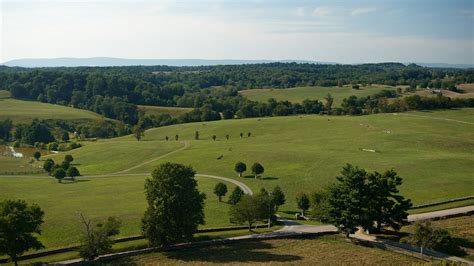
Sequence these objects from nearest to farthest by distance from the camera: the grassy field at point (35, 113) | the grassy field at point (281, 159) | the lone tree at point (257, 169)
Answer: the grassy field at point (281, 159)
the lone tree at point (257, 169)
the grassy field at point (35, 113)

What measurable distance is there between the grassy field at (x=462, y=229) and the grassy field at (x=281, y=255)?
7633mm

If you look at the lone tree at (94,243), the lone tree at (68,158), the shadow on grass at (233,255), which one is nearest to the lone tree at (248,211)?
the shadow on grass at (233,255)

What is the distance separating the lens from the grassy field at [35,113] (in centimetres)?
17112

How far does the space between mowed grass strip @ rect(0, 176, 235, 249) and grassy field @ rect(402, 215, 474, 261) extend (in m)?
28.1

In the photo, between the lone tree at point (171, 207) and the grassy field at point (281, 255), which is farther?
the lone tree at point (171, 207)

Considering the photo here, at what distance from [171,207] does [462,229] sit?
3651 cm

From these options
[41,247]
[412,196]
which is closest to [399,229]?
[412,196]

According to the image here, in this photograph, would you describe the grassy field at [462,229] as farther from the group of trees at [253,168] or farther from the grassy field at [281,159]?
the group of trees at [253,168]

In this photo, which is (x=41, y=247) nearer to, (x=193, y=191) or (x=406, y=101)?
(x=193, y=191)

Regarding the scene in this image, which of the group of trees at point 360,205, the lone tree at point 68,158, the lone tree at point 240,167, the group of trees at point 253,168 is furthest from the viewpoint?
the lone tree at point 68,158

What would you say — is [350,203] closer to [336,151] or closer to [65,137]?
[336,151]

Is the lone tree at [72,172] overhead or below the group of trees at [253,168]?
below

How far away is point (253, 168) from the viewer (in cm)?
8662

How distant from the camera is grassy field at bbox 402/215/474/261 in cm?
5022
